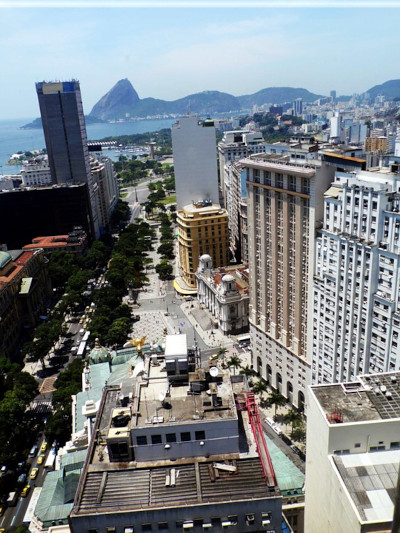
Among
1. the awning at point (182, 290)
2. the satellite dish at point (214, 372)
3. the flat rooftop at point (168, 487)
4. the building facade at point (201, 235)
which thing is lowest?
the awning at point (182, 290)

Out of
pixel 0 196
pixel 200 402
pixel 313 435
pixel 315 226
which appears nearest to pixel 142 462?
pixel 200 402

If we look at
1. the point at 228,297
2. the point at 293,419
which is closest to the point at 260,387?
the point at 293,419

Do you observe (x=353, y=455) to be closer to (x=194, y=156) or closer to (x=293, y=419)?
(x=293, y=419)

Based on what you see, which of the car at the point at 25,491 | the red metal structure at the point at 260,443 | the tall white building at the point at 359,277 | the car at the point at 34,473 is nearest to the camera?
the red metal structure at the point at 260,443

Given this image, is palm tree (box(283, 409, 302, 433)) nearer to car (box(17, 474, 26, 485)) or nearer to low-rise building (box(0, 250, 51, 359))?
car (box(17, 474, 26, 485))

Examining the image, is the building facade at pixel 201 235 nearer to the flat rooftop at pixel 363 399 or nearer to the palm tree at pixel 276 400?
the palm tree at pixel 276 400

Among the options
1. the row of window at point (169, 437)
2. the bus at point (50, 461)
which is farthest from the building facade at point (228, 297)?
the row of window at point (169, 437)
